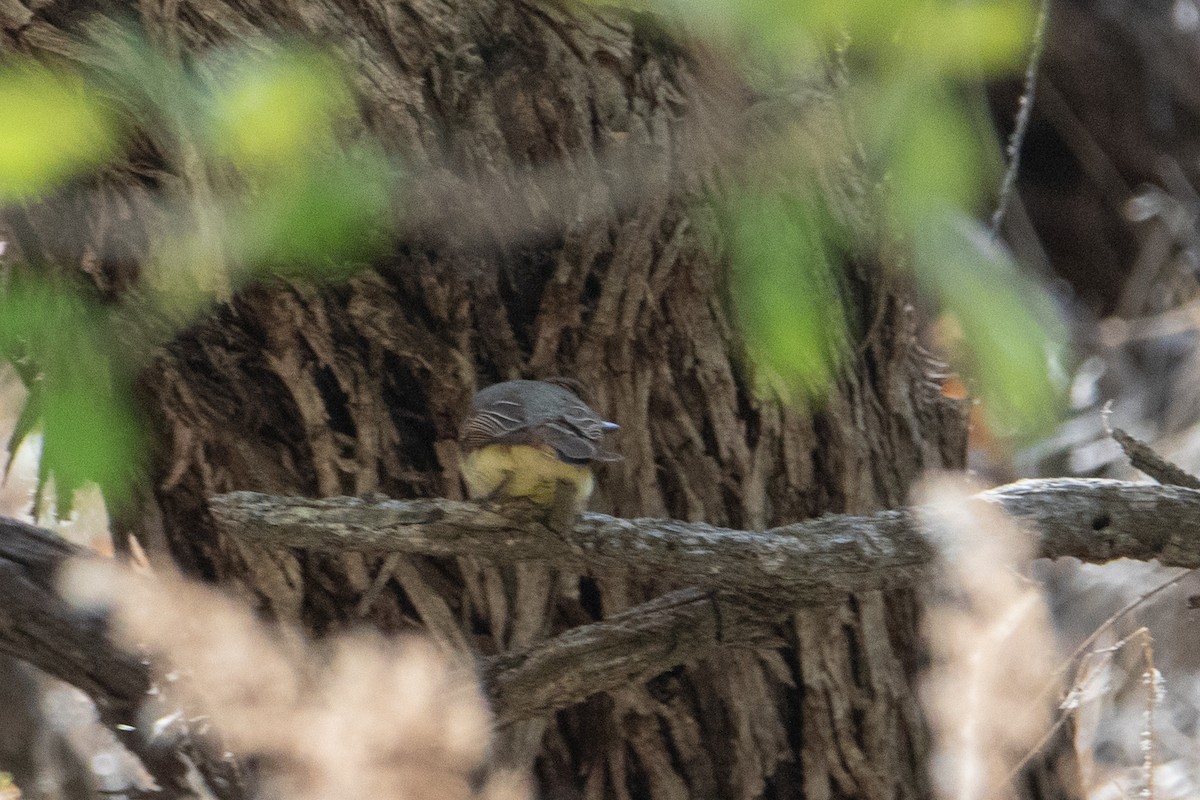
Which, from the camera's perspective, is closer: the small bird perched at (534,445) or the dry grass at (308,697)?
the small bird perched at (534,445)

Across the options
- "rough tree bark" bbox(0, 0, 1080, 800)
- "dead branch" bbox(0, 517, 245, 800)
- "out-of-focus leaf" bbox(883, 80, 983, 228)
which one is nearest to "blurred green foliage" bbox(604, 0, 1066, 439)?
"out-of-focus leaf" bbox(883, 80, 983, 228)

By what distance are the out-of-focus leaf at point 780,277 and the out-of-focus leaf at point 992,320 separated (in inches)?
7.7

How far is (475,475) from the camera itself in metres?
2.40

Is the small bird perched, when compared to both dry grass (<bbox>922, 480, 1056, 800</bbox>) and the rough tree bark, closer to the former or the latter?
the rough tree bark

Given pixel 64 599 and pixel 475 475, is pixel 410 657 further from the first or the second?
pixel 64 599

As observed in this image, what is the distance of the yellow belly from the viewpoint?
→ 2.28 m

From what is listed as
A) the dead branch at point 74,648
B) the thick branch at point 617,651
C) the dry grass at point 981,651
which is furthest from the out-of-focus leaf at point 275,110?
the dry grass at point 981,651

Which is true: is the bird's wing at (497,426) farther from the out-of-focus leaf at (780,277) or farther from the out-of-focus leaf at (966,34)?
the out-of-focus leaf at (966,34)

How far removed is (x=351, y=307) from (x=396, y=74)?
18.0 inches

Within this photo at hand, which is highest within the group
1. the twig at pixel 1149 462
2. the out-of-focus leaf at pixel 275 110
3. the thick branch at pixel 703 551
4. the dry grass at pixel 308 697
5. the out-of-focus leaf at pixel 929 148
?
the out-of-focus leaf at pixel 275 110

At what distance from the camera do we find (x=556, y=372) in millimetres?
2791

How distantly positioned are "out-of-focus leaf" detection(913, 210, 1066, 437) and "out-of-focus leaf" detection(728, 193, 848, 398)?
19 cm

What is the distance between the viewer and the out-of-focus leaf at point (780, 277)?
186cm

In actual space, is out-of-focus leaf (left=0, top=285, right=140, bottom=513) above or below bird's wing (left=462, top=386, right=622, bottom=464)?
above
